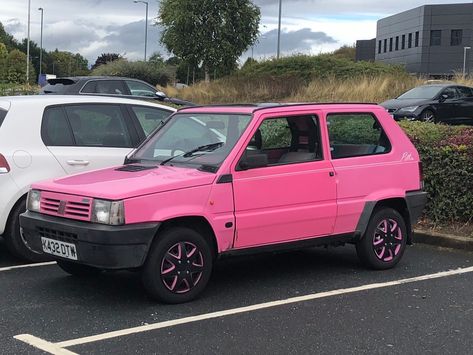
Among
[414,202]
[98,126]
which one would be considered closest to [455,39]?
[414,202]

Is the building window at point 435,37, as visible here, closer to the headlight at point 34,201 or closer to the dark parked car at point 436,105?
the dark parked car at point 436,105

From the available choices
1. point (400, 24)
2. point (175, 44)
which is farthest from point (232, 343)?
point (400, 24)

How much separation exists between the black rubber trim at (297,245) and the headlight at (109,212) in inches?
38.6

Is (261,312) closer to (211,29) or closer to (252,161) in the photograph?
(252,161)

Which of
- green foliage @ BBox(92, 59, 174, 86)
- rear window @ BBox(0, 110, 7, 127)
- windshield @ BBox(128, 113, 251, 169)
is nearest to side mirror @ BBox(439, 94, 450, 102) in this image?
windshield @ BBox(128, 113, 251, 169)

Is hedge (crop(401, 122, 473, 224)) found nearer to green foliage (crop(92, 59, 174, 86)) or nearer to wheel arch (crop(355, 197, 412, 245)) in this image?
wheel arch (crop(355, 197, 412, 245))

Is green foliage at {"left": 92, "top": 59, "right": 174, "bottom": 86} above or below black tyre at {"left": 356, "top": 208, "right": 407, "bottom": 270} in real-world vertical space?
above

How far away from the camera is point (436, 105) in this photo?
57.0 ft

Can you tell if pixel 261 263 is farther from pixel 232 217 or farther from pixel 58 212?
pixel 58 212

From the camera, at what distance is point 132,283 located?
18.5 feet

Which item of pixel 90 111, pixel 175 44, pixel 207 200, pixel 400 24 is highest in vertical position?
pixel 400 24

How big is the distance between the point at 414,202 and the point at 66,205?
338 centimetres

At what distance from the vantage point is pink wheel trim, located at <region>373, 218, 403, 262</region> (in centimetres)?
607

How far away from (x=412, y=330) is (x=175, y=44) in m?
32.6
